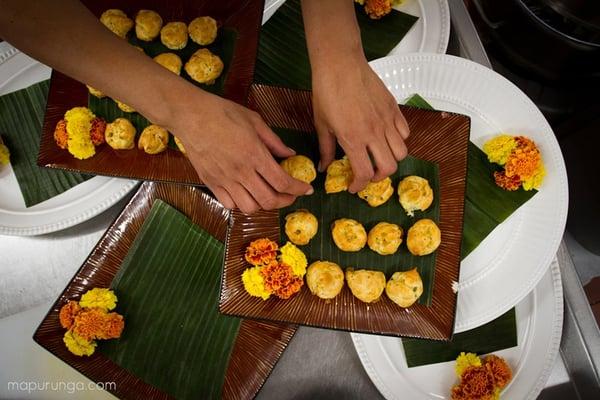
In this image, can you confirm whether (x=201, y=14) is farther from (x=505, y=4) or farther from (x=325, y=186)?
(x=505, y=4)

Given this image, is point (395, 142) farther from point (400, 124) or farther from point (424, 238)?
point (424, 238)

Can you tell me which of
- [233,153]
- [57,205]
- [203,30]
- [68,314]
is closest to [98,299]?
[68,314]

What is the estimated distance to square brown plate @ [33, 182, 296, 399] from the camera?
1348 millimetres

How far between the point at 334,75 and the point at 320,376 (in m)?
1.04

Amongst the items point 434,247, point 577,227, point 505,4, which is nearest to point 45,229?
point 434,247

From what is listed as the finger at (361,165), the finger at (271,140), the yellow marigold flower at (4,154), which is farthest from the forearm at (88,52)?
the yellow marigold flower at (4,154)

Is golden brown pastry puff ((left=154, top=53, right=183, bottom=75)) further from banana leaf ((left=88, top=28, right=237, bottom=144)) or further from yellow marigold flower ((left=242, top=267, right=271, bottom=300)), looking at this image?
yellow marigold flower ((left=242, top=267, right=271, bottom=300))

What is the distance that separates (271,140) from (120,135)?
24.6 inches

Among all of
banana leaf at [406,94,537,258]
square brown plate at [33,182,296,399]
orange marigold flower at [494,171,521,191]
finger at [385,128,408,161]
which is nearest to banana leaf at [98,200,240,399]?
square brown plate at [33,182,296,399]

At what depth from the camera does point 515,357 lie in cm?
143

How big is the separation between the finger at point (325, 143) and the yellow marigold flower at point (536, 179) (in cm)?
64

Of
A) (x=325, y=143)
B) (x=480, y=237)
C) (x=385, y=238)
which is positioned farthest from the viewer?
(x=480, y=237)

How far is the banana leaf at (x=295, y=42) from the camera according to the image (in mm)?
1571

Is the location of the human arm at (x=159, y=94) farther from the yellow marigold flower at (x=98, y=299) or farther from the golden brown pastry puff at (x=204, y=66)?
the yellow marigold flower at (x=98, y=299)
